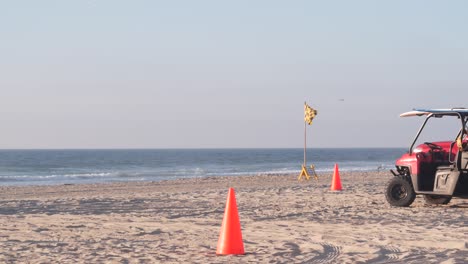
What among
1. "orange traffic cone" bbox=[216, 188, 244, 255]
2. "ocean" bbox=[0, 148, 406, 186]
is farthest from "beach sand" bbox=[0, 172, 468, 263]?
"ocean" bbox=[0, 148, 406, 186]

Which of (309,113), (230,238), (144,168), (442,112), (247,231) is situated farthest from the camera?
(144,168)

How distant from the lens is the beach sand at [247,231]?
8.77m

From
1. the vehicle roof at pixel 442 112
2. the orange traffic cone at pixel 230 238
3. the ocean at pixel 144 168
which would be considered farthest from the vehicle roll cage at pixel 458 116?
the ocean at pixel 144 168

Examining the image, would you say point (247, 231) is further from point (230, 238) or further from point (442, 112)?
point (442, 112)

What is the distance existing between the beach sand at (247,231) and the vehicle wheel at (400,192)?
23 cm

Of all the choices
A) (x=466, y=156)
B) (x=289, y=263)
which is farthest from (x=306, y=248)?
(x=466, y=156)

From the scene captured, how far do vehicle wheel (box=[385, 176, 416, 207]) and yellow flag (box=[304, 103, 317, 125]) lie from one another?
1188 cm

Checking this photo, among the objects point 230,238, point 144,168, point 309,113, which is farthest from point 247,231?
point 144,168

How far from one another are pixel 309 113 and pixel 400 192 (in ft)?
39.8

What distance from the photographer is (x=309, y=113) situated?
26.7 metres

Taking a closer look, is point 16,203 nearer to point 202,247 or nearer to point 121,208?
point 121,208

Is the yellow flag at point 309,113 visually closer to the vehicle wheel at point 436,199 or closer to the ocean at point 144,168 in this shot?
the vehicle wheel at point 436,199

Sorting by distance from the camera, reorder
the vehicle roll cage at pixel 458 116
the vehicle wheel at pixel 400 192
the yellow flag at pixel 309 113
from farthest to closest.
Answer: the yellow flag at pixel 309 113 < the vehicle wheel at pixel 400 192 < the vehicle roll cage at pixel 458 116

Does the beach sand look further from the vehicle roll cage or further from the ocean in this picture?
the ocean
